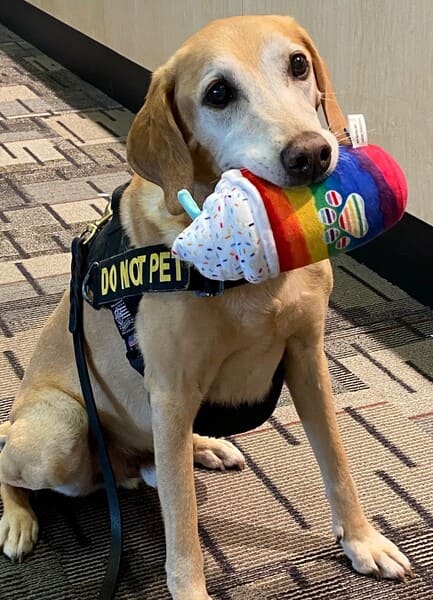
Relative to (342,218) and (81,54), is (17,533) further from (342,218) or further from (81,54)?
(81,54)

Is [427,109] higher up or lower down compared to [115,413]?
higher up

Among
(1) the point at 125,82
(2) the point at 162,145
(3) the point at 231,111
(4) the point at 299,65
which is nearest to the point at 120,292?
(2) the point at 162,145

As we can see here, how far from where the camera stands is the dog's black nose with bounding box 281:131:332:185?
1.26m

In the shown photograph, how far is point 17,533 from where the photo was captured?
177cm

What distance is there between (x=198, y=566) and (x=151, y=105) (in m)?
0.80

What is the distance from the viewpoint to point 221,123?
55.2 inches

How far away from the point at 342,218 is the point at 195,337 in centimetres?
33

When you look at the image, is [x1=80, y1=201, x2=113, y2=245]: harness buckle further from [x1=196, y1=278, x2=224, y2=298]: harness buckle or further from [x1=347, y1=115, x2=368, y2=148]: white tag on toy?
[x1=347, y1=115, x2=368, y2=148]: white tag on toy

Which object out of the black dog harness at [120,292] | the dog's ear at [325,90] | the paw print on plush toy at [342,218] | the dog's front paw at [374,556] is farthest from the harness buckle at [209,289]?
the dog's front paw at [374,556]

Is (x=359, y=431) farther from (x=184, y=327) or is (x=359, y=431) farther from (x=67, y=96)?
(x=67, y=96)

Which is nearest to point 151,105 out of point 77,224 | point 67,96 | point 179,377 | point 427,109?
point 179,377

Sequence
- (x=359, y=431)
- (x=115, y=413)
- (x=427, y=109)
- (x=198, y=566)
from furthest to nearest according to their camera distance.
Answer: (x=427, y=109) → (x=359, y=431) → (x=115, y=413) → (x=198, y=566)

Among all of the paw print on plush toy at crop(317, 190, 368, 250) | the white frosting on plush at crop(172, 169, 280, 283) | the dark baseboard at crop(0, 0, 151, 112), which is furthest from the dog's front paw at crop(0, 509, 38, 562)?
the dark baseboard at crop(0, 0, 151, 112)

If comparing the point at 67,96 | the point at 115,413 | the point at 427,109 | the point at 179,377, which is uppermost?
the point at 427,109
